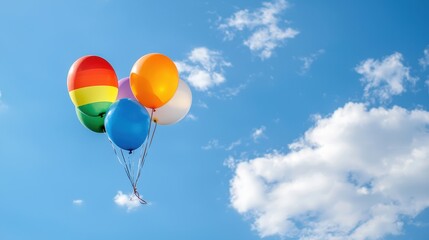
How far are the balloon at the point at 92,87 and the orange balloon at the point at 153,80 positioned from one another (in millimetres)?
478

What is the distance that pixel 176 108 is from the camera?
38.0 feet

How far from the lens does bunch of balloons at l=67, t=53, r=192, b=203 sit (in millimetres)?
10594

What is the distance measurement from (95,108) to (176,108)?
1.68 meters

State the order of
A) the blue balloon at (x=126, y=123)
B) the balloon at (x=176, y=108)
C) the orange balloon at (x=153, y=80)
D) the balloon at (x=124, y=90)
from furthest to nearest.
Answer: the balloon at (x=176, y=108) < the balloon at (x=124, y=90) < the orange balloon at (x=153, y=80) < the blue balloon at (x=126, y=123)

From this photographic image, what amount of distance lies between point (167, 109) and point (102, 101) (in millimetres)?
1376

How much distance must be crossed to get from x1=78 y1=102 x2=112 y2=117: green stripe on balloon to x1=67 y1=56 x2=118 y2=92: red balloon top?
0.38 metres

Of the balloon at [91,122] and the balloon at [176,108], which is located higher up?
the balloon at [176,108]

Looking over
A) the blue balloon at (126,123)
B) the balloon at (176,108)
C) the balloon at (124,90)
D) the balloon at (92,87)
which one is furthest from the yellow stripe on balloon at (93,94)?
the balloon at (176,108)

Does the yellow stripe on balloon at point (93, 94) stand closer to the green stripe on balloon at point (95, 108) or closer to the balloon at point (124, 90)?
the green stripe on balloon at point (95, 108)

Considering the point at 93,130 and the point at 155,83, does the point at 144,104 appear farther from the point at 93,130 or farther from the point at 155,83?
the point at 93,130

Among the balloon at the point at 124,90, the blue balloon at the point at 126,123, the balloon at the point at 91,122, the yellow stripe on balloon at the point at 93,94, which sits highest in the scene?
the balloon at the point at 124,90

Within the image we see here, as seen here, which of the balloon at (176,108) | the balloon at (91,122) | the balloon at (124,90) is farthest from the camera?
the balloon at (176,108)

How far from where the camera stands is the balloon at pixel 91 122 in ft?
36.4

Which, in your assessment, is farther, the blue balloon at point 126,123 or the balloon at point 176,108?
the balloon at point 176,108
